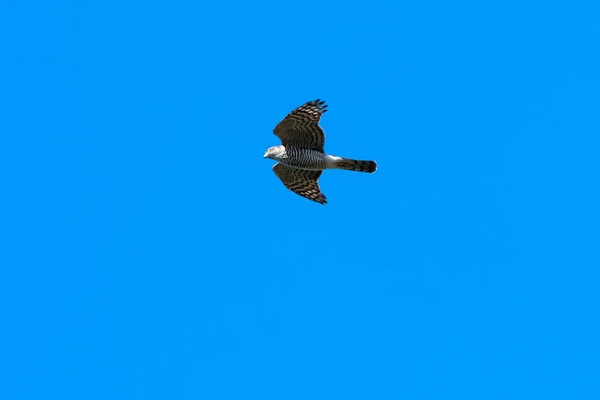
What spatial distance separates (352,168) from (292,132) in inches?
83.0

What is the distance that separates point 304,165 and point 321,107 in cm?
202

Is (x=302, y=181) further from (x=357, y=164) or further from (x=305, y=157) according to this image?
(x=357, y=164)

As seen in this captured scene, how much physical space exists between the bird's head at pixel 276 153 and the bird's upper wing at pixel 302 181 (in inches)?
33.1

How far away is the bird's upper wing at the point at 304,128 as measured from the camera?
3356cm

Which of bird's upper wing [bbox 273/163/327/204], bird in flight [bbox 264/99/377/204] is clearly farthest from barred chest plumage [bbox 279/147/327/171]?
bird's upper wing [bbox 273/163/327/204]

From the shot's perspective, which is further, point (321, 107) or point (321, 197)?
point (321, 197)

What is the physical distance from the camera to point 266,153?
34844mm

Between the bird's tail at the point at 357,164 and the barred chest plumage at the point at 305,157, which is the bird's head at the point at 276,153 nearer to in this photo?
the barred chest plumage at the point at 305,157

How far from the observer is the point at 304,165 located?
3462cm

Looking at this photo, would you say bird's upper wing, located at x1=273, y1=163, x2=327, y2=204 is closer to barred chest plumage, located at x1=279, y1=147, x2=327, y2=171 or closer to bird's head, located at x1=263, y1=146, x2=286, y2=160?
bird's head, located at x1=263, y1=146, x2=286, y2=160

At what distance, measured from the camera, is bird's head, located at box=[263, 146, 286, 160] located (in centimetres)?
3456

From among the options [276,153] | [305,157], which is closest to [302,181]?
[305,157]

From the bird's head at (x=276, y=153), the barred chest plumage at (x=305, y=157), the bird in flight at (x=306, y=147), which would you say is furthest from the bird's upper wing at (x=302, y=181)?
the barred chest plumage at (x=305, y=157)

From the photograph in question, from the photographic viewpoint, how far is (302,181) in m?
35.8
